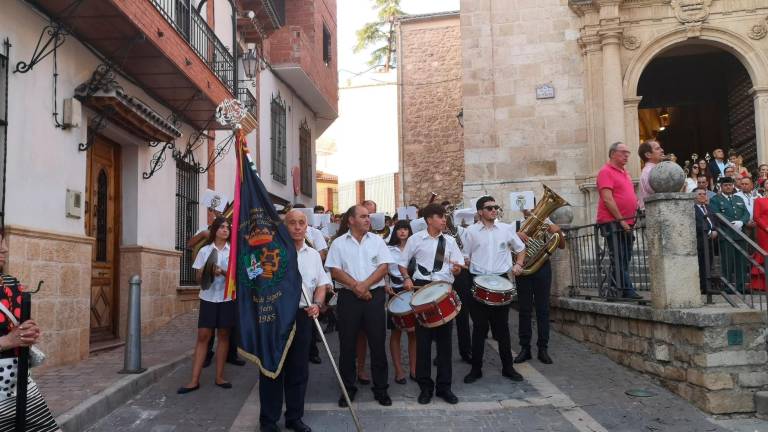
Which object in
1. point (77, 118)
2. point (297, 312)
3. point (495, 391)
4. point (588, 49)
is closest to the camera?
Answer: point (297, 312)

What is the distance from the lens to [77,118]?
27.8ft

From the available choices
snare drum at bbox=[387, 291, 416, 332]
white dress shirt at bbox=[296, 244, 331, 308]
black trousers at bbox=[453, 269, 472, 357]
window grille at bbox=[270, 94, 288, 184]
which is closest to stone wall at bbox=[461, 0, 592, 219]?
window grille at bbox=[270, 94, 288, 184]

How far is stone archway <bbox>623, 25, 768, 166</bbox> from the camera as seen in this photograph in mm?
14664

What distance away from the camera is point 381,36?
1391 inches

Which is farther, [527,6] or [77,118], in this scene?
[527,6]

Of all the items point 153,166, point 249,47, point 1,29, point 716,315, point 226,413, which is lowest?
point 226,413

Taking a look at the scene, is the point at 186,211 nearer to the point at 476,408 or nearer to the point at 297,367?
the point at 297,367

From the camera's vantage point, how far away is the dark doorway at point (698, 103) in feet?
52.4

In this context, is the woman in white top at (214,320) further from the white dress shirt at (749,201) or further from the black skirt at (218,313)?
the white dress shirt at (749,201)

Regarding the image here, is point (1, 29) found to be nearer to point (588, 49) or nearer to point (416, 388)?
point (416, 388)

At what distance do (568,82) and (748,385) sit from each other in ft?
34.0

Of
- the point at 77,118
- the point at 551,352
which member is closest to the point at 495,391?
the point at 551,352

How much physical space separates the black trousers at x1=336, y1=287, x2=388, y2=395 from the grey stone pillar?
282 centimetres

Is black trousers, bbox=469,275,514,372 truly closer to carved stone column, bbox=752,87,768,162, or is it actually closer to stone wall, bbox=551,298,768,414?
stone wall, bbox=551,298,768,414
